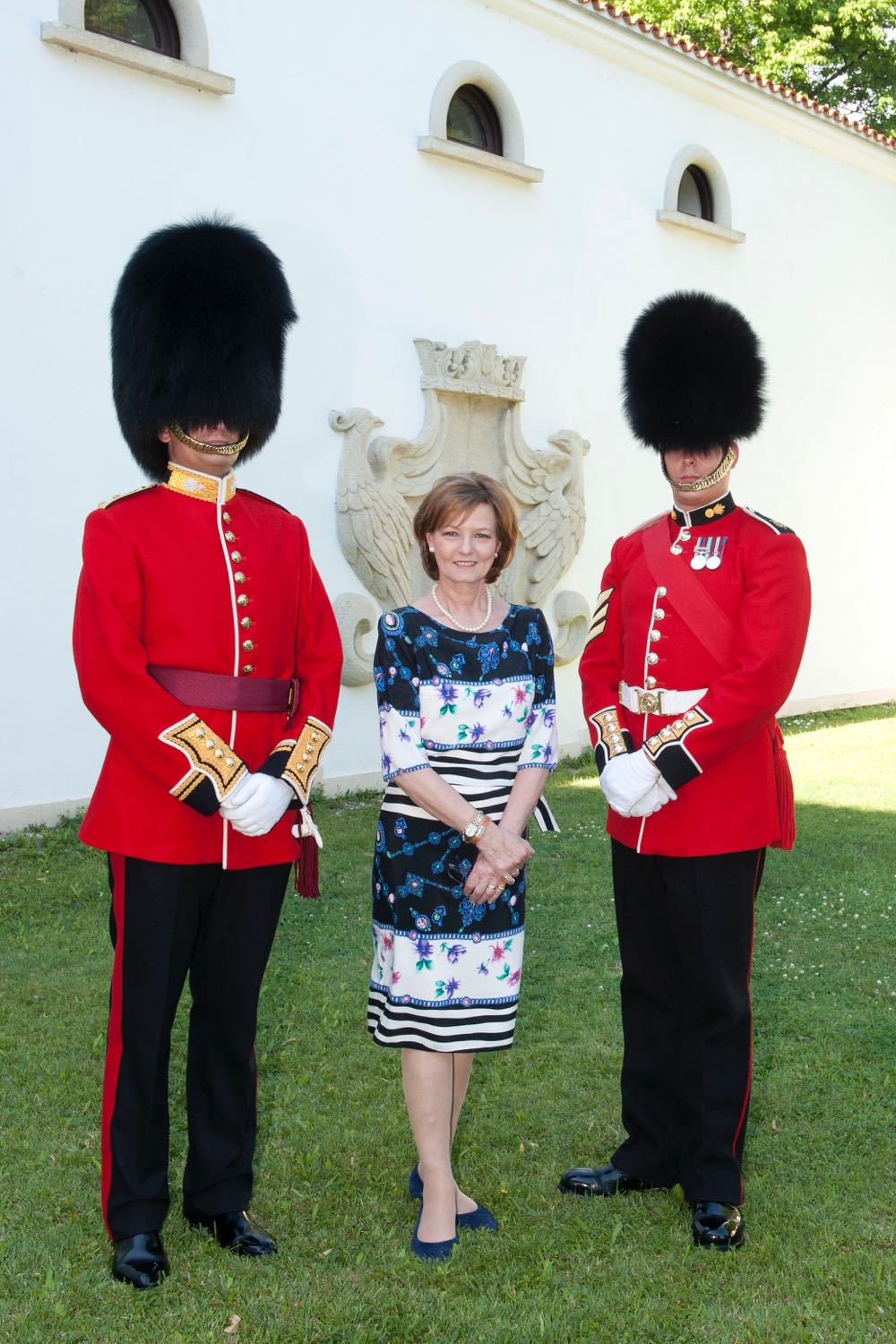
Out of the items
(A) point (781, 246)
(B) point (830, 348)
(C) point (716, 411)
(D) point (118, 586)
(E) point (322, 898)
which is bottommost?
(E) point (322, 898)

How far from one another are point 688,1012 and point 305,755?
1.08 meters

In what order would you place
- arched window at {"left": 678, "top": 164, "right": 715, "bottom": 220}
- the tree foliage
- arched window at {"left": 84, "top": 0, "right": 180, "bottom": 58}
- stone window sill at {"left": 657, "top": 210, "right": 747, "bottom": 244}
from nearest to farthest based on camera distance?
arched window at {"left": 84, "top": 0, "right": 180, "bottom": 58} < stone window sill at {"left": 657, "top": 210, "right": 747, "bottom": 244} < arched window at {"left": 678, "top": 164, "right": 715, "bottom": 220} < the tree foliage

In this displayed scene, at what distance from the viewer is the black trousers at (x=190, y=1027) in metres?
2.80

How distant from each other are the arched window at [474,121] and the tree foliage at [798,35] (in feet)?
37.9

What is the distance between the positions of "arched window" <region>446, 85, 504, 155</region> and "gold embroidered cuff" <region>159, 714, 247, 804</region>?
7233mm

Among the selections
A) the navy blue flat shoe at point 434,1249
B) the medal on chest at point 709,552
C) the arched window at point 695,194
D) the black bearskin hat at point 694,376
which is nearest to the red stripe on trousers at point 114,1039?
the navy blue flat shoe at point 434,1249

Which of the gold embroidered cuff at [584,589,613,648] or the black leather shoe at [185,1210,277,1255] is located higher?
the gold embroidered cuff at [584,589,613,648]

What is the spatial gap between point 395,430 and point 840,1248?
6382 millimetres

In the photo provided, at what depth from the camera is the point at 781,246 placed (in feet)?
39.8

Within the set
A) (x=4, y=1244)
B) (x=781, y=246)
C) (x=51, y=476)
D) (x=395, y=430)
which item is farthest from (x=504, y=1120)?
(x=781, y=246)

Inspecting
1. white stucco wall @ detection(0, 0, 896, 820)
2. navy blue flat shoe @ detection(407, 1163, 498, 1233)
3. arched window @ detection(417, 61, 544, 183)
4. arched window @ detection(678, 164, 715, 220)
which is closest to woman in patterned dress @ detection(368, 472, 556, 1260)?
navy blue flat shoe @ detection(407, 1163, 498, 1233)

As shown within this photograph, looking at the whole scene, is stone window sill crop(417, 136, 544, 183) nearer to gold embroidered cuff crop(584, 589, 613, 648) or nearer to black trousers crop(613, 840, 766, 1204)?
gold embroidered cuff crop(584, 589, 613, 648)

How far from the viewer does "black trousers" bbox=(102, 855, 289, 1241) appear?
2797mm

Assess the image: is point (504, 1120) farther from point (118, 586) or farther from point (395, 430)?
point (395, 430)
